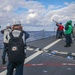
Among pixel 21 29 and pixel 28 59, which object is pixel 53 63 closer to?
pixel 28 59

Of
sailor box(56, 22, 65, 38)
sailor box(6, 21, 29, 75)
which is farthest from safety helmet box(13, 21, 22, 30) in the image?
sailor box(56, 22, 65, 38)

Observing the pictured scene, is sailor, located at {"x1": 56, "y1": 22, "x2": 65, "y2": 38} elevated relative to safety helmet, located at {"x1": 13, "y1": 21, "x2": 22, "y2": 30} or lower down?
lower down

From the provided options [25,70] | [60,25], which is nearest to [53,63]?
[25,70]

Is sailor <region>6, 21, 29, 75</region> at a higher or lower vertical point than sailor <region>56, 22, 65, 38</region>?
higher

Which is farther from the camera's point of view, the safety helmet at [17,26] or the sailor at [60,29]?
the sailor at [60,29]

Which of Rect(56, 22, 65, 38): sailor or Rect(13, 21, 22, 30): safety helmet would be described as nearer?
Rect(13, 21, 22, 30): safety helmet

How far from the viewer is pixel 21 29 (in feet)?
28.1

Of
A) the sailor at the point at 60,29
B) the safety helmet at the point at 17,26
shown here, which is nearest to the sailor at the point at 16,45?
the safety helmet at the point at 17,26

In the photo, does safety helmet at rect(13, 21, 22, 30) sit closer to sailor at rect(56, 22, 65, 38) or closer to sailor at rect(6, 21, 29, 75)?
sailor at rect(6, 21, 29, 75)

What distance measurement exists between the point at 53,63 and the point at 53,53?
377 cm

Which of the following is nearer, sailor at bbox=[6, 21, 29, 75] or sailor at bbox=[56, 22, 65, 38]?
sailor at bbox=[6, 21, 29, 75]

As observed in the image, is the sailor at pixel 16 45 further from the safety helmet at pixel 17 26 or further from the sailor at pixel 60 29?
the sailor at pixel 60 29

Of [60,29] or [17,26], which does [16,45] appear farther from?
[60,29]

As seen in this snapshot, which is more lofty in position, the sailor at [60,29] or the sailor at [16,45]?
the sailor at [16,45]
